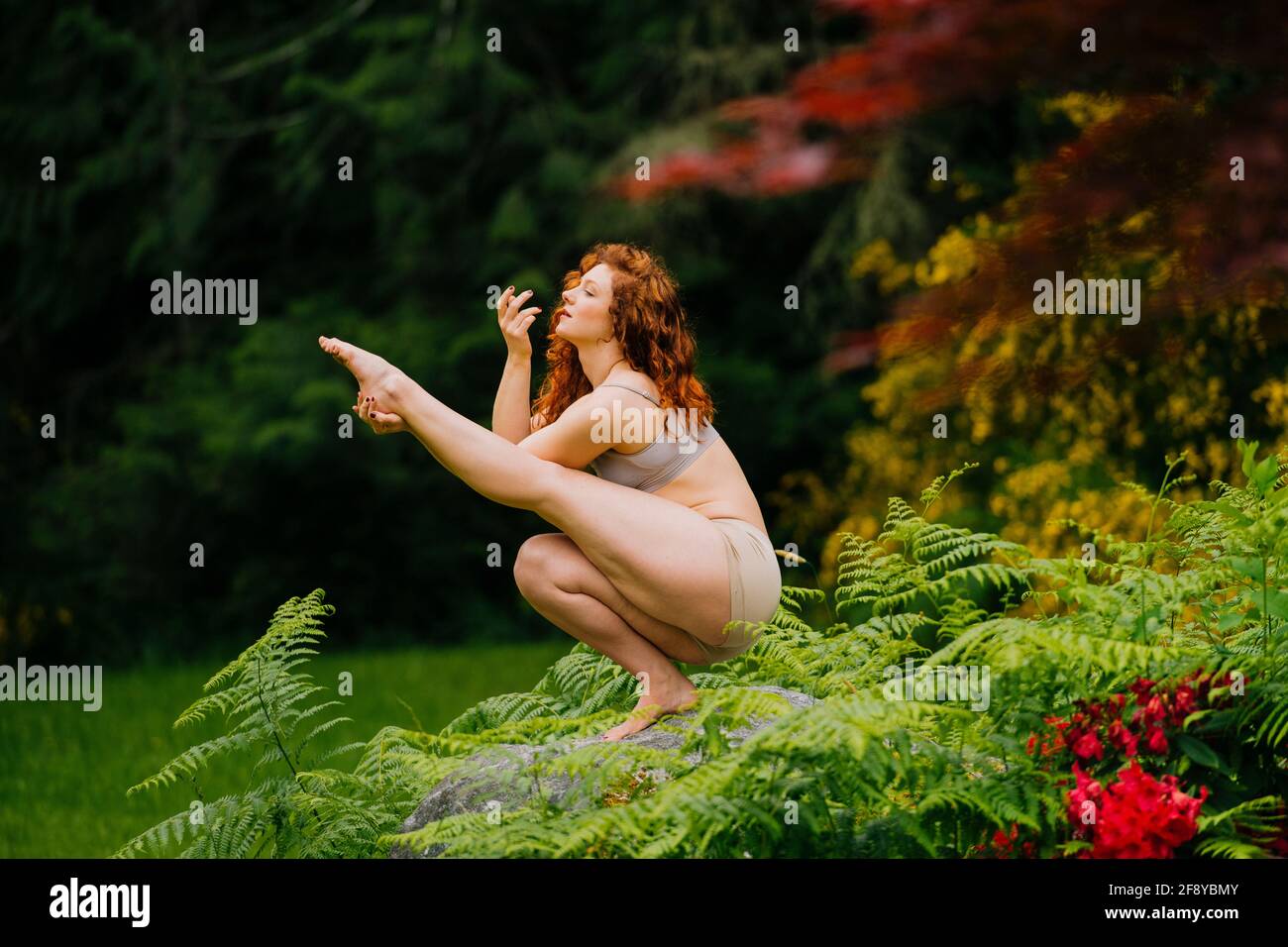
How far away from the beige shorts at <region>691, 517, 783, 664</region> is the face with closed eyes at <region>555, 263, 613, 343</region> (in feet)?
1.82

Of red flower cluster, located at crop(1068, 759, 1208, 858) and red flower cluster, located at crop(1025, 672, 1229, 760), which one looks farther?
red flower cluster, located at crop(1025, 672, 1229, 760)

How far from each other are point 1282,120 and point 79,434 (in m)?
8.74

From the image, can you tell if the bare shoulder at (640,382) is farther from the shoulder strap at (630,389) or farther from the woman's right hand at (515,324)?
the woman's right hand at (515,324)

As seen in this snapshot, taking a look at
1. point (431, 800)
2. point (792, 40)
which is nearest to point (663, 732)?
point (431, 800)

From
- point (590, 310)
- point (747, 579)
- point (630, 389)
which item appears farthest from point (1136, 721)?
point (590, 310)

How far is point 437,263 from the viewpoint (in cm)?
1045

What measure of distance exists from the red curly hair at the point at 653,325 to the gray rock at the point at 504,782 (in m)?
0.79

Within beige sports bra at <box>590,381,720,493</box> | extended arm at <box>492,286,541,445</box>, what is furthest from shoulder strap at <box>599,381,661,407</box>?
extended arm at <box>492,286,541,445</box>

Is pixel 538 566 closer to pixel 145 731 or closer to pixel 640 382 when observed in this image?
pixel 640 382

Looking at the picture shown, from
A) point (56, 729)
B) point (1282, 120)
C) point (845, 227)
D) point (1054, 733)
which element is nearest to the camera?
point (1054, 733)

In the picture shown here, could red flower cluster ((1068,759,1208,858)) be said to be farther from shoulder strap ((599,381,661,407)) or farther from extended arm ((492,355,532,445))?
extended arm ((492,355,532,445))

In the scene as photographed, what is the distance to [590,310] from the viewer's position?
3.90 metres

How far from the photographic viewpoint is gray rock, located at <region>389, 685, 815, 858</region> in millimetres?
3490

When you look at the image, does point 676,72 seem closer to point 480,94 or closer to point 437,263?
point 480,94
